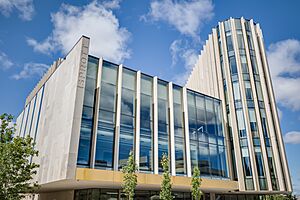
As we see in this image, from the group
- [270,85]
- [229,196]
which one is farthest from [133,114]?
[270,85]

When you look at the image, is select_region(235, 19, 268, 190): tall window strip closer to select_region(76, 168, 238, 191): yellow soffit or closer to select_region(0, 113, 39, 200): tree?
select_region(76, 168, 238, 191): yellow soffit

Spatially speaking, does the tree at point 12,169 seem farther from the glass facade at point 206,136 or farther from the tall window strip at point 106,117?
the glass facade at point 206,136

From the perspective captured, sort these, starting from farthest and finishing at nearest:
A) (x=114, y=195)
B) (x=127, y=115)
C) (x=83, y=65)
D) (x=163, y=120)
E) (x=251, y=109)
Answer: (x=251, y=109) < (x=163, y=120) < (x=127, y=115) < (x=114, y=195) < (x=83, y=65)

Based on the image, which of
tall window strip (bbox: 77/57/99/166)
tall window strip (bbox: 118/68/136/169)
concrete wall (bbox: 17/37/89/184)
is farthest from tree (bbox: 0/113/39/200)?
tall window strip (bbox: 118/68/136/169)

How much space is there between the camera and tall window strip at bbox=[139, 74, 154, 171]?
23942mm

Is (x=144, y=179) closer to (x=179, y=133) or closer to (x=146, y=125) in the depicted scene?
(x=146, y=125)

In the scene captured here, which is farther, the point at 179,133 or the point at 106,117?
the point at 179,133

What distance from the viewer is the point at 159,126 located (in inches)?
1038

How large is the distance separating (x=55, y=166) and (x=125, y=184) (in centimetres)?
570

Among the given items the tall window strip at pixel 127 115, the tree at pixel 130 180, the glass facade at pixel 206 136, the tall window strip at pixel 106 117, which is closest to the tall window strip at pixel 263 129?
the glass facade at pixel 206 136

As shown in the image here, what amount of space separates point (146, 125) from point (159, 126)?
1.64 metres

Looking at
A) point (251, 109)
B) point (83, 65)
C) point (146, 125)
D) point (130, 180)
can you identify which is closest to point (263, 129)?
point (251, 109)

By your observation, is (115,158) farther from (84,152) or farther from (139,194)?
(139,194)

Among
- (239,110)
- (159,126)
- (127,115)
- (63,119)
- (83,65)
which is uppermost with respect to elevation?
(239,110)
